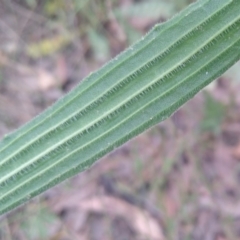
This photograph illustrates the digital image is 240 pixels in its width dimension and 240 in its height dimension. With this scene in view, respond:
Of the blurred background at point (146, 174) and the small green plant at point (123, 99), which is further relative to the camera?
the blurred background at point (146, 174)

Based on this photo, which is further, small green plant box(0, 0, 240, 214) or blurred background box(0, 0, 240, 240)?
blurred background box(0, 0, 240, 240)

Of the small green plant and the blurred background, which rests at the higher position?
the blurred background

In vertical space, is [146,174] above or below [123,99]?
above

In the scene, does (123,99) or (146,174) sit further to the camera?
(146,174)

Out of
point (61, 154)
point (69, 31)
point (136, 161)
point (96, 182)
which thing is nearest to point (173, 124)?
point (136, 161)
